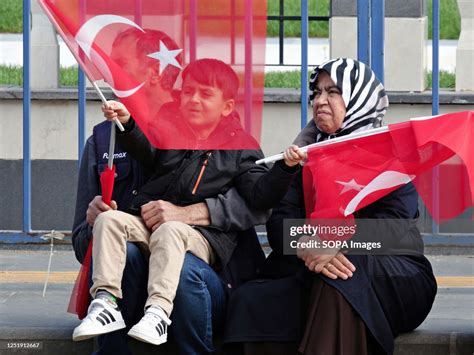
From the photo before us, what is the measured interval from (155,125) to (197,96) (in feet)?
0.60

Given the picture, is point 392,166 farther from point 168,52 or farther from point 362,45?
point 362,45

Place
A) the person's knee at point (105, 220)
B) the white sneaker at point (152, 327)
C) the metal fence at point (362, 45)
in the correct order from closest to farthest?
1. the white sneaker at point (152, 327)
2. the person's knee at point (105, 220)
3. the metal fence at point (362, 45)

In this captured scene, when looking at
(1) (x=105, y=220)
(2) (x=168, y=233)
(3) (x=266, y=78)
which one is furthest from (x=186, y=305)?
(3) (x=266, y=78)

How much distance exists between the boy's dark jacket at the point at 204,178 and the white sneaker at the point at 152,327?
37 centimetres

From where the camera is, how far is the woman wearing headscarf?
452 cm

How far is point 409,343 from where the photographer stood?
4773 mm

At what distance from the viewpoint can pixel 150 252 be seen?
15.5 feet

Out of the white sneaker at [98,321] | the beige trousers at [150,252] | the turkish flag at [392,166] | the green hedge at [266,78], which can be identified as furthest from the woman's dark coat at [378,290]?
the green hedge at [266,78]

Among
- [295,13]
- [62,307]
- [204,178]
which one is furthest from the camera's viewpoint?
[295,13]

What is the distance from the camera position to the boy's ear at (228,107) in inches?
190

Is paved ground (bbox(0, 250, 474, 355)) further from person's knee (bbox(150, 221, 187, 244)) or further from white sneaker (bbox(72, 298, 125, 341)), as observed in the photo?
person's knee (bbox(150, 221, 187, 244))

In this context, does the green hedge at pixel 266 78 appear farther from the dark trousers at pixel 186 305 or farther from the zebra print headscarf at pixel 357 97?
the dark trousers at pixel 186 305

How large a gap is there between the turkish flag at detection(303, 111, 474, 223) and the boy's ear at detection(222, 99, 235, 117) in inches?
14.1

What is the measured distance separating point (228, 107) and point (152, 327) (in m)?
0.86
